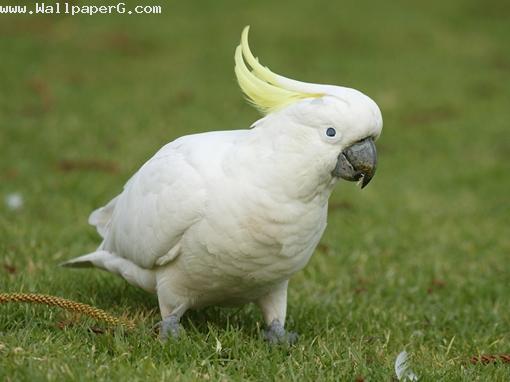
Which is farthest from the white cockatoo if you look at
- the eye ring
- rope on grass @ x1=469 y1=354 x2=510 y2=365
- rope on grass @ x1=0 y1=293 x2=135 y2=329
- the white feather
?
rope on grass @ x1=469 y1=354 x2=510 y2=365

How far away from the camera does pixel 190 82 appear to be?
10633mm

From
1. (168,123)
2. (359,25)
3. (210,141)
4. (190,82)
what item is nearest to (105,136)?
(168,123)

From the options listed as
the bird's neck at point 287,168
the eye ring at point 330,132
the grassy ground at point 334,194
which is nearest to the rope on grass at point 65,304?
the grassy ground at point 334,194

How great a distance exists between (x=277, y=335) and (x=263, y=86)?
1.19 metres

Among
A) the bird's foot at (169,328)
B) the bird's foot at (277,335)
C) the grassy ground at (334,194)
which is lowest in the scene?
the grassy ground at (334,194)

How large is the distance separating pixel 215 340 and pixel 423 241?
3064mm

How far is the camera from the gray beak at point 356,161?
9.87ft

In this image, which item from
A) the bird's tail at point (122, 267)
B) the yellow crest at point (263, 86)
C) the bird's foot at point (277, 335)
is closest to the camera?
the yellow crest at point (263, 86)

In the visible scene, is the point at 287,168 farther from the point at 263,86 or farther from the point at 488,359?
the point at 488,359

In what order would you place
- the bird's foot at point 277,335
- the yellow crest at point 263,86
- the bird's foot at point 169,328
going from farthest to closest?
the bird's foot at point 277,335 < the bird's foot at point 169,328 < the yellow crest at point 263,86

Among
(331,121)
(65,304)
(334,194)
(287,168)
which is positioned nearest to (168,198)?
(287,168)

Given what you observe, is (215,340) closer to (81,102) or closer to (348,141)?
(348,141)

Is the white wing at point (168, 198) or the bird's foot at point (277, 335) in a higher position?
the white wing at point (168, 198)

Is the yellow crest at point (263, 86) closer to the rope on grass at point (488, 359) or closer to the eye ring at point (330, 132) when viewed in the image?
the eye ring at point (330, 132)
